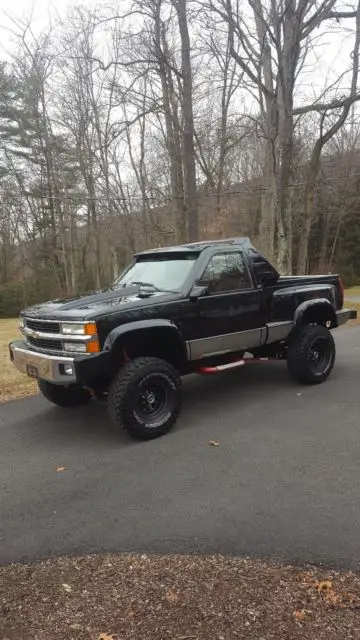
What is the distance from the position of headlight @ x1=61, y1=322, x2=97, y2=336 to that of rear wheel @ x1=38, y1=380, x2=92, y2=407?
53.2 inches

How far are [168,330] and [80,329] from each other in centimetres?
95

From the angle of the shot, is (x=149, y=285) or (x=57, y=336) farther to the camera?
(x=149, y=285)

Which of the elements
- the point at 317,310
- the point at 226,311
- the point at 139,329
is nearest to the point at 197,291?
the point at 226,311

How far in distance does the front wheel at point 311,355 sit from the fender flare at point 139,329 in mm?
1901

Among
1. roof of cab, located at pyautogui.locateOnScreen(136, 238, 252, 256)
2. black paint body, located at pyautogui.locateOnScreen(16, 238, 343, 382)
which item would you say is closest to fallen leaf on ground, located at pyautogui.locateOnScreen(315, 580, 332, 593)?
black paint body, located at pyautogui.locateOnScreen(16, 238, 343, 382)

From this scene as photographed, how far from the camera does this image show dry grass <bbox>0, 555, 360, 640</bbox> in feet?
7.24

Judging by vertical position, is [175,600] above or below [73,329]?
below

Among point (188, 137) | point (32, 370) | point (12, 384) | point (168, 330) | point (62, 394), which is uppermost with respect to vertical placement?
point (188, 137)

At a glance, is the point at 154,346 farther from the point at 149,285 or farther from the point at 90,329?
the point at 90,329

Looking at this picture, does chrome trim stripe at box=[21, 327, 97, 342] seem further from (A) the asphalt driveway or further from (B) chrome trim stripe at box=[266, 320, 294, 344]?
(B) chrome trim stripe at box=[266, 320, 294, 344]

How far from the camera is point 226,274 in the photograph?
18.3 feet

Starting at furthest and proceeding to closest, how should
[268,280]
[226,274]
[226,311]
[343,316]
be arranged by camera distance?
1. [343,316]
2. [268,280]
3. [226,274]
4. [226,311]

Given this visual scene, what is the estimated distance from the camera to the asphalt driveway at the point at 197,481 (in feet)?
9.67

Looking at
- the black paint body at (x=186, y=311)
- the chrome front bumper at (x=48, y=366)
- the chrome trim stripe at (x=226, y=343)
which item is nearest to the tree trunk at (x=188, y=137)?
the black paint body at (x=186, y=311)
